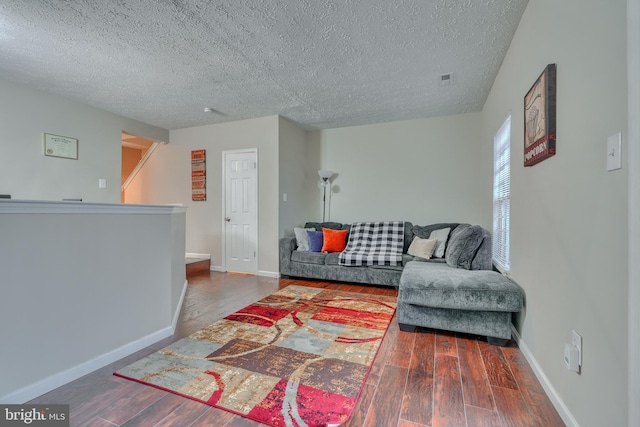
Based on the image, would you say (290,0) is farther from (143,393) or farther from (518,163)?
(143,393)

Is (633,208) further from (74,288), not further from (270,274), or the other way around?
(270,274)

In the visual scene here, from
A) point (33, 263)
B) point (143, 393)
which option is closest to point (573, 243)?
point (143, 393)

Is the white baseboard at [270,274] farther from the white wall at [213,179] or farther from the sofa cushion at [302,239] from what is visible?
the sofa cushion at [302,239]

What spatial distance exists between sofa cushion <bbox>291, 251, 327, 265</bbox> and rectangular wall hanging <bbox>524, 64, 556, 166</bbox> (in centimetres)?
278

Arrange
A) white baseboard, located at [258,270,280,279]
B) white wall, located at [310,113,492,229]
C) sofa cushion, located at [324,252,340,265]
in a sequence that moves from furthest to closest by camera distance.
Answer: white baseboard, located at [258,270,280,279] < white wall, located at [310,113,492,229] < sofa cushion, located at [324,252,340,265]

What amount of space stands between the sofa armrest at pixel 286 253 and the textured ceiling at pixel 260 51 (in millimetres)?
1994

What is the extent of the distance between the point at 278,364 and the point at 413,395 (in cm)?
85

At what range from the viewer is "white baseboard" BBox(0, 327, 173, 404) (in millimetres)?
1429

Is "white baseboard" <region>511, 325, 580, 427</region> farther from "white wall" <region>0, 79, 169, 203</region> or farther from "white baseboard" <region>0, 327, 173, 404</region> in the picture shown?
"white wall" <region>0, 79, 169, 203</region>

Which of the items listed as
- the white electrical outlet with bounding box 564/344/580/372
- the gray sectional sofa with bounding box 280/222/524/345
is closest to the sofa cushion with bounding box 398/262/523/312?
the gray sectional sofa with bounding box 280/222/524/345

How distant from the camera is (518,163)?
6.97 ft

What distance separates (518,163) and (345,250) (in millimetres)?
2497

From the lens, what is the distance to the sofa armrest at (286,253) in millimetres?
4230

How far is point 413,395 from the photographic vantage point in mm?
1521
